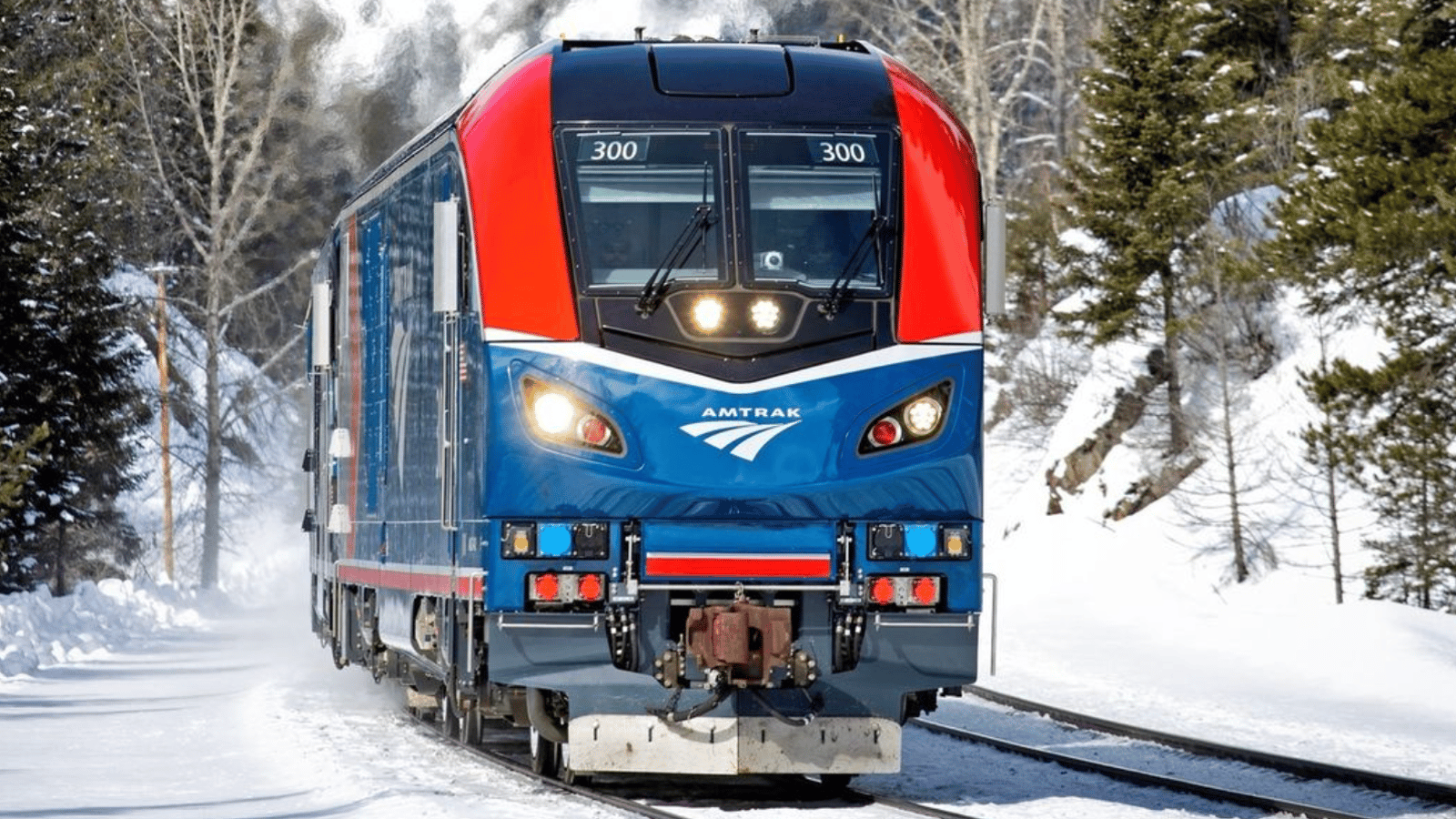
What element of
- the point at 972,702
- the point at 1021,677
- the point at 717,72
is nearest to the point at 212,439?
the point at 1021,677

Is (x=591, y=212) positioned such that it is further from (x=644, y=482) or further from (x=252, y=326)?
(x=252, y=326)

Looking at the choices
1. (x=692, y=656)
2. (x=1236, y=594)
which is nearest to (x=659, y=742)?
(x=692, y=656)

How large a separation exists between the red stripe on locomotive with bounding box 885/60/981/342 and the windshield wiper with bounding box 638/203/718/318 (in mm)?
1016

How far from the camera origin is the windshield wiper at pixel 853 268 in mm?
11078

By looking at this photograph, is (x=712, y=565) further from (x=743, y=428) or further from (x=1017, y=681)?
(x=1017, y=681)

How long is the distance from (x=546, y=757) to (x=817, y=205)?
357cm

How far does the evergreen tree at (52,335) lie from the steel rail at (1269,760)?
15.8 m

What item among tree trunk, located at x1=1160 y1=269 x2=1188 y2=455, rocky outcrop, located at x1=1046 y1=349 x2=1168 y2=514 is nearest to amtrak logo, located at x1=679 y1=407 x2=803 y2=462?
tree trunk, located at x1=1160 y1=269 x2=1188 y2=455

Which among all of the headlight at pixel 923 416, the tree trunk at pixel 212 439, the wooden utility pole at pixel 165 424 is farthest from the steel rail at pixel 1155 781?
the tree trunk at pixel 212 439

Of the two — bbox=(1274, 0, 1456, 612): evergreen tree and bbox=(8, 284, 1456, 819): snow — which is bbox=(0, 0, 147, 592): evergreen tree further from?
bbox=(1274, 0, 1456, 612): evergreen tree

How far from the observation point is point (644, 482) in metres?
10.8

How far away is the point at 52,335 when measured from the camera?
35.9 metres

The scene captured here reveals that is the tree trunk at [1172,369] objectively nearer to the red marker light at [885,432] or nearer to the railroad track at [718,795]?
the railroad track at [718,795]

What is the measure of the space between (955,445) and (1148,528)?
2648 centimetres
